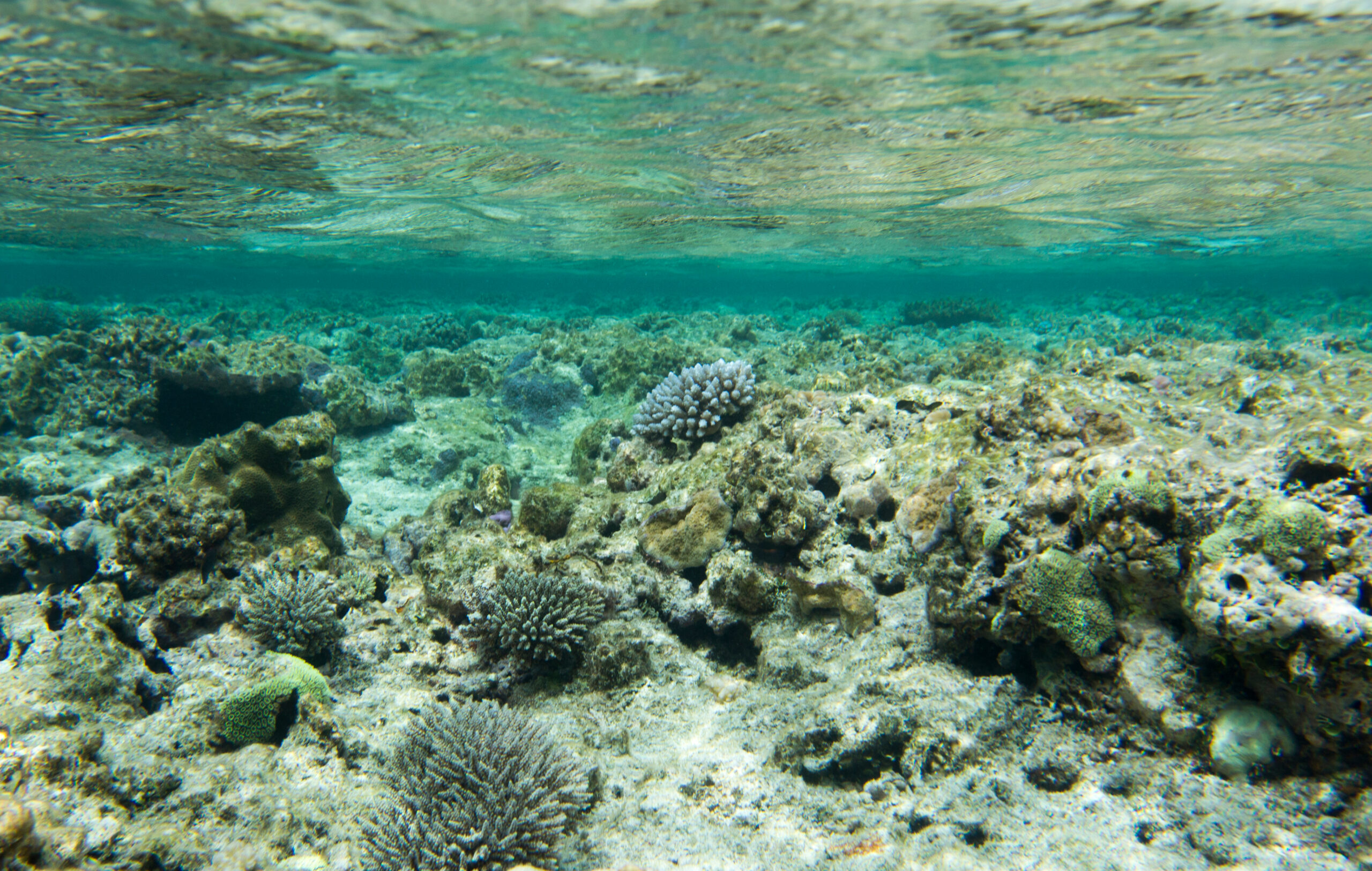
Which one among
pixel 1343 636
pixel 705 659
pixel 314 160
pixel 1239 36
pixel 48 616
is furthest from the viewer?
pixel 314 160

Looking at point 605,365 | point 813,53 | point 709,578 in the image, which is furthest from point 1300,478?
point 605,365

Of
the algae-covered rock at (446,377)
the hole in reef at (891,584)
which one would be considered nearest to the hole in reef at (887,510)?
the hole in reef at (891,584)

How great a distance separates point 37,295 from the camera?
115ft

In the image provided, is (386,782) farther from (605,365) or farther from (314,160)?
(314,160)

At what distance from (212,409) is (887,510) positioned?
12998mm

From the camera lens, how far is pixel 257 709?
3.86 meters

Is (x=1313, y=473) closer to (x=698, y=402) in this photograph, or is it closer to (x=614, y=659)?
(x=614, y=659)

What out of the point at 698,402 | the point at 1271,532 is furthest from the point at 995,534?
the point at 698,402

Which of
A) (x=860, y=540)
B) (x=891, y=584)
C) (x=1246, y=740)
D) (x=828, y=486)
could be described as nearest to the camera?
(x=1246, y=740)

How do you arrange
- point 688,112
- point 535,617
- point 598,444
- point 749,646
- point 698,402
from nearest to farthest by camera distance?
point 535,617 → point 749,646 → point 698,402 → point 598,444 → point 688,112

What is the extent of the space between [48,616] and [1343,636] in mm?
8264

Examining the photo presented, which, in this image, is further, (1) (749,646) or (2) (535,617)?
(1) (749,646)

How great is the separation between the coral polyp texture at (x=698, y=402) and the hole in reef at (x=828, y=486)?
6.24 feet

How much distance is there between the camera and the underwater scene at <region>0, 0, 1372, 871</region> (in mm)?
2939
